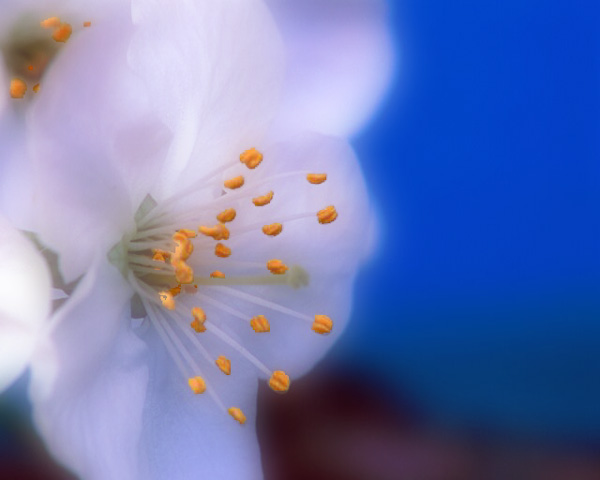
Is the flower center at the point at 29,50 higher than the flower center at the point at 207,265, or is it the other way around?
the flower center at the point at 29,50

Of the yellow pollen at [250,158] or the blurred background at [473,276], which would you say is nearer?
the yellow pollen at [250,158]

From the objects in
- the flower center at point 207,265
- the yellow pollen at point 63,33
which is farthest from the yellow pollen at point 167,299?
the yellow pollen at point 63,33

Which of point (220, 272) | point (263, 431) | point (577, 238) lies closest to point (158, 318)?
point (220, 272)

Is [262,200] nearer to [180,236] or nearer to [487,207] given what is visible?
[180,236]

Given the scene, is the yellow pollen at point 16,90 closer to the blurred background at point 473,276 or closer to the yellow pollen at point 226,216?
the yellow pollen at point 226,216

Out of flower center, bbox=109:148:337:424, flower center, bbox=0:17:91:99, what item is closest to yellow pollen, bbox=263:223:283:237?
flower center, bbox=109:148:337:424

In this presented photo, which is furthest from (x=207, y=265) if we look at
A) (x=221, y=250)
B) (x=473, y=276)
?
(x=473, y=276)

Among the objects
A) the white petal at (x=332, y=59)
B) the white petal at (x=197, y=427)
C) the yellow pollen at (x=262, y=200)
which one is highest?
the white petal at (x=332, y=59)
